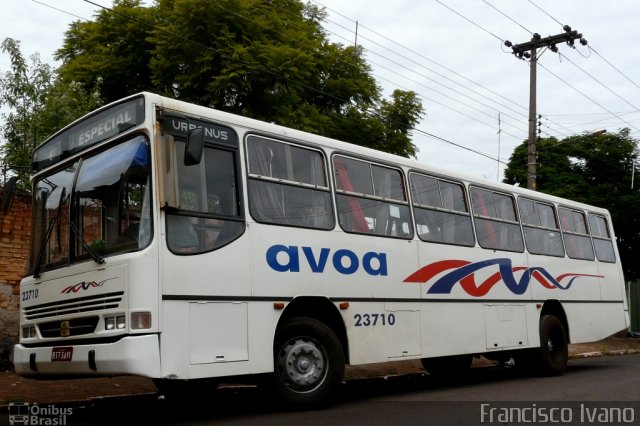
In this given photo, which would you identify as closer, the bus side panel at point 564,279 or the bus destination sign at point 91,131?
the bus destination sign at point 91,131

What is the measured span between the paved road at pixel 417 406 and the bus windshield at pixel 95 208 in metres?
1.73

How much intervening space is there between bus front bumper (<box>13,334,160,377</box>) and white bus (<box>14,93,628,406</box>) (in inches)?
0.6

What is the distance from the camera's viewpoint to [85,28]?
19719 mm

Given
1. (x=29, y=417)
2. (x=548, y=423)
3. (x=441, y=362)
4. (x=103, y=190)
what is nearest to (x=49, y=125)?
(x=103, y=190)

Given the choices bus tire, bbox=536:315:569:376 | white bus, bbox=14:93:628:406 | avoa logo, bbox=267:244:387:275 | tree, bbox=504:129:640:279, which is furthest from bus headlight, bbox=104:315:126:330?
tree, bbox=504:129:640:279

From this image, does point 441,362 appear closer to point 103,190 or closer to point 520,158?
point 103,190

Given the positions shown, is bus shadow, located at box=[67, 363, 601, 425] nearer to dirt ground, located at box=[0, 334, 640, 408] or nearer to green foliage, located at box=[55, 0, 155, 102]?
dirt ground, located at box=[0, 334, 640, 408]

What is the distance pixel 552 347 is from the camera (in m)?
12.4

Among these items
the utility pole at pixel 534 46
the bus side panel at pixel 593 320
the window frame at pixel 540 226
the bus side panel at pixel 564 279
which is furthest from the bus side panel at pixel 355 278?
the utility pole at pixel 534 46

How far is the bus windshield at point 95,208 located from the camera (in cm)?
687

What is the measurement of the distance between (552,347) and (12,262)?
8.95 metres

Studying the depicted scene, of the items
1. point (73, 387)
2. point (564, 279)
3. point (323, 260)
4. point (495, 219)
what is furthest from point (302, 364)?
point (564, 279)

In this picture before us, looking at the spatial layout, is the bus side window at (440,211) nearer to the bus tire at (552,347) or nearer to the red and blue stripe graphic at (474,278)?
the red and blue stripe graphic at (474,278)

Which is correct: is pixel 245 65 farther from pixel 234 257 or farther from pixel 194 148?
pixel 194 148
